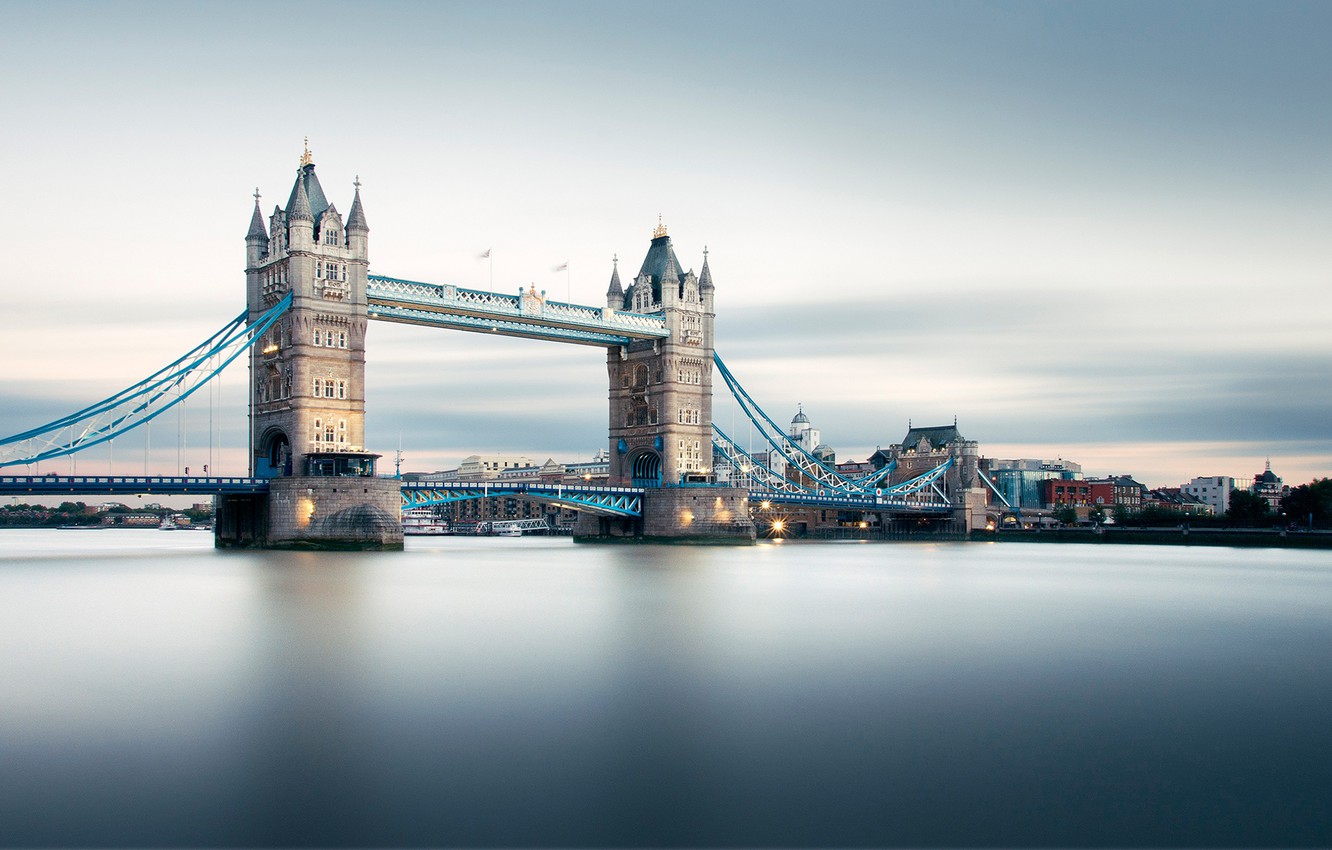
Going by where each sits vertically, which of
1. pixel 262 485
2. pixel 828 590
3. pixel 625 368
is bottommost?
pixel 828 590

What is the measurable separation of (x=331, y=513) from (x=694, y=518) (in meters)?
25.4

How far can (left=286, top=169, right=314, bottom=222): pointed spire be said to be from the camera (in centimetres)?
5359

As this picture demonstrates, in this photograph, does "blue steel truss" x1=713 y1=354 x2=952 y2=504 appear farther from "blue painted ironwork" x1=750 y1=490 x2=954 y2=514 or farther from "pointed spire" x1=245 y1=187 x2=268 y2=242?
"pointed spire" x1=245 y1=187 x2=268 y2=242

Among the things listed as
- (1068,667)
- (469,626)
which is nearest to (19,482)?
(469,626)

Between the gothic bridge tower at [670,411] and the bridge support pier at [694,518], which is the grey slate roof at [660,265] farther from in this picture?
the bridge support pier at [694,518]

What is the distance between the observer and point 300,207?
53.8 meters

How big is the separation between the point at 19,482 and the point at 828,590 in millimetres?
34078

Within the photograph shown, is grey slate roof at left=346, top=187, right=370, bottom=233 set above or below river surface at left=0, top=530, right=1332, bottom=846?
above

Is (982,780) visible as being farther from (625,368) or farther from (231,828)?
(625,368)

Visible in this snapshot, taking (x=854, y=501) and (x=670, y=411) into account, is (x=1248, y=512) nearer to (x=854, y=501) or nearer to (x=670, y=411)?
(x=854, y=501)

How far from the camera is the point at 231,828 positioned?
9672mm

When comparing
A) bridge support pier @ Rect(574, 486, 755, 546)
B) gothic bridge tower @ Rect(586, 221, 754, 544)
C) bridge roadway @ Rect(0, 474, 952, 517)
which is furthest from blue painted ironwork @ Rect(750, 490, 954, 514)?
gothic bridge tower @ Rect(586, 221, 754, 544)

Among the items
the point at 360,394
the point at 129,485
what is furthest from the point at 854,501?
the point at 129,485

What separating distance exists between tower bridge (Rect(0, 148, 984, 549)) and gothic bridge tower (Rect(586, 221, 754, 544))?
0.36 feet
